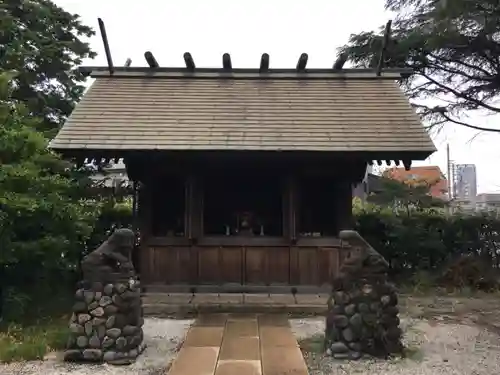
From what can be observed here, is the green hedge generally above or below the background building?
below

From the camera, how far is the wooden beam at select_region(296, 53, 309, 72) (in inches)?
390

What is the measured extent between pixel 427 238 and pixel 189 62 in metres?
6.20

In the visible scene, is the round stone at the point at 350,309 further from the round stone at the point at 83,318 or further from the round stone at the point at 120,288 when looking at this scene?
the round stone at the point at 83,318

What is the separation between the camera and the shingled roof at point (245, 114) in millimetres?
7977

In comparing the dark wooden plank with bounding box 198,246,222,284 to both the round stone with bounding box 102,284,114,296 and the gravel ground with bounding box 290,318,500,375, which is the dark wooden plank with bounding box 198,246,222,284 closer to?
the gravel ground with bounding box 290,318,500,375

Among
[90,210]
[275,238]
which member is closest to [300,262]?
[275,238]

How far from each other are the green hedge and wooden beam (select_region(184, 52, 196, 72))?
185 inches

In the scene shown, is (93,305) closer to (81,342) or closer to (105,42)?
(81,342)

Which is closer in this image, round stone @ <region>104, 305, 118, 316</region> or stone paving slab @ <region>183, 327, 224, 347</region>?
round stone @ <region>104, 305, 118, 316</region>

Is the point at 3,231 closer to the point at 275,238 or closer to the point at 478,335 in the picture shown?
the point at 275,238

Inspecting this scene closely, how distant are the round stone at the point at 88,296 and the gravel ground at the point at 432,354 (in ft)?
7.55

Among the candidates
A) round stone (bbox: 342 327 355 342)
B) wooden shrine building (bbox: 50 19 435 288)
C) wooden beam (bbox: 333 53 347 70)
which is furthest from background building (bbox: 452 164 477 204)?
round stone (bbox: 342 327 355 342)

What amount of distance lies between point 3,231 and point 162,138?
271 centimetres

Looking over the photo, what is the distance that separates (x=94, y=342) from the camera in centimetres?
512
